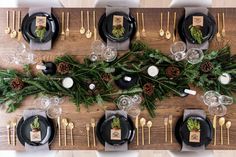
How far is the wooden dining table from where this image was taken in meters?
1.82

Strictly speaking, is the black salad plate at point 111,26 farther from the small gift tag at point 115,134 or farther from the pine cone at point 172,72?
the small gift tag at point 115,134

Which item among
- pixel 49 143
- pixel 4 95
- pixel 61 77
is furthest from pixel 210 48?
pixel 4 95

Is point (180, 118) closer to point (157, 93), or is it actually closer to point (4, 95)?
point (157, 93)

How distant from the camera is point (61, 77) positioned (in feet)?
5.83

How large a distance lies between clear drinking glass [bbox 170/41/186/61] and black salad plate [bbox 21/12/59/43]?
25.3 inches

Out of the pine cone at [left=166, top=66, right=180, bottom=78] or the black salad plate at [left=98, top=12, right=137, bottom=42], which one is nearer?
the pine cone at [left=166, top=66, right=180, bottom=78]

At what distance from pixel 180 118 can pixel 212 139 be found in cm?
20

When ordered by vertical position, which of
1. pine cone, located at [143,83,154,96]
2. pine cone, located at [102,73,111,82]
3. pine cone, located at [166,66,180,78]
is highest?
pine cone, located at [166,66,180,78]

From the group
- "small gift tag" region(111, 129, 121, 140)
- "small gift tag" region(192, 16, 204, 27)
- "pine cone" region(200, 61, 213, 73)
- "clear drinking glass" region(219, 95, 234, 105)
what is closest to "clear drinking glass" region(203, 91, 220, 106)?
"clear drinking glass" region(219, 95, 234, 105)

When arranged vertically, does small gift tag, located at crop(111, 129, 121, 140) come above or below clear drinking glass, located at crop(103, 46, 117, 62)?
below

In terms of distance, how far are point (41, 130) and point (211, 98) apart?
912mm

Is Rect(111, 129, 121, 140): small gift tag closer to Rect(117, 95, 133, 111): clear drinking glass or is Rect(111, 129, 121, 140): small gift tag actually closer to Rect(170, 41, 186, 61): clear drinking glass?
Rect(117, 95, 133, 111): clear drinking glass

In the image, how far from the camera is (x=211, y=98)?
1771 mm

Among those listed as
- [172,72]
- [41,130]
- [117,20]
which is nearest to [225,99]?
[172,72]
